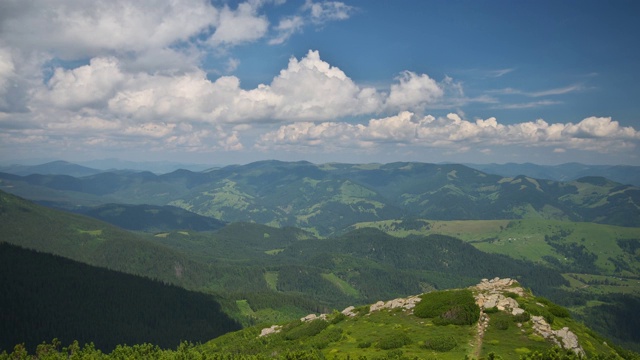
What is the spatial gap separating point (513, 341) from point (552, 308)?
77.3 feet

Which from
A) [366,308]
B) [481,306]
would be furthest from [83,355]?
[481,306]

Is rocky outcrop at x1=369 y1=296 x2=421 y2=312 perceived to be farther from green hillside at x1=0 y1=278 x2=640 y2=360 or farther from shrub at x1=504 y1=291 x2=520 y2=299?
shrub at x1=504 y1=291 x2=520 y2=299

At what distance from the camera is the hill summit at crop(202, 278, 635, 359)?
72062 millimetres

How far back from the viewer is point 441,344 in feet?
248

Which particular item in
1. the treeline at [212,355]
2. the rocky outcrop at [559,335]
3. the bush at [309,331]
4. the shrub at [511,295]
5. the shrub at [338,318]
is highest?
the rocky outcrop at [559,335]

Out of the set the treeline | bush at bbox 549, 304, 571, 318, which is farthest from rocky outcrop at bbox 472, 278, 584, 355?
bush at bbox 549, 304, 571, 318

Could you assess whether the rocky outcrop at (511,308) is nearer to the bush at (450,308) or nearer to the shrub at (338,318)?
the bush at (450,308)

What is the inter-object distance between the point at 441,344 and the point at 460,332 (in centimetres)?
845

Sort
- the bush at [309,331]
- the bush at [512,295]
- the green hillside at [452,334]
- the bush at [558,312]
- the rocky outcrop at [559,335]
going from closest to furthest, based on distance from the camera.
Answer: the rocky outcrop at [559,335]
the green hillside at [452,334]
the bush at [558,312]
the bush at [512,295]
the bush at [309,331]

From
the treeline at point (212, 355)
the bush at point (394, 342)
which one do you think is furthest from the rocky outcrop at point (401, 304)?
the treeline at point (212, 355)

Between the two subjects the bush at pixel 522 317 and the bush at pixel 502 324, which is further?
the bush at pixel 522 317

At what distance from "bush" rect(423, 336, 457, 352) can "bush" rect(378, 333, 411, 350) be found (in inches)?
209

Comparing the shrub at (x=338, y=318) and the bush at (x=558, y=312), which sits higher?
the bush at (x=558, y=312)

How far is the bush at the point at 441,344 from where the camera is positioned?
74.6m
